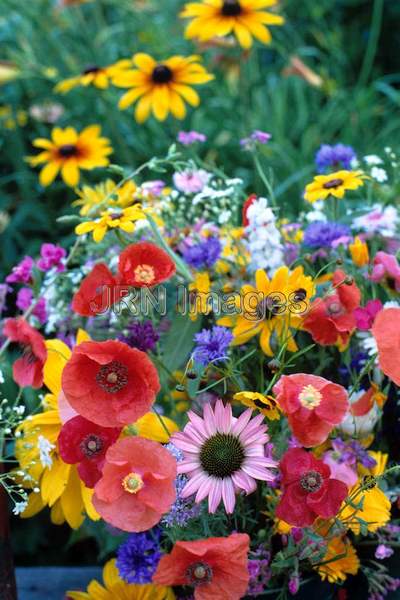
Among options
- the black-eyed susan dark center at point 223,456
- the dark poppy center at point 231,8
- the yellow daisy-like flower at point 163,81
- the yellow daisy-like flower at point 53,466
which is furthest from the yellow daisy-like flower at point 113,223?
the dark poppy center at point 231,8

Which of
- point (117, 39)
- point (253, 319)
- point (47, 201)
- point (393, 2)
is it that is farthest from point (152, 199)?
point (393, 2)

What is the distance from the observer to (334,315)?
807mm

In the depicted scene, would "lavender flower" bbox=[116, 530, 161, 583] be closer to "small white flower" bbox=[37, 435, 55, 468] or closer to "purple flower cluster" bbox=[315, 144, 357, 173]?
"small white flower" bbox=[37, 435, 55, 468]

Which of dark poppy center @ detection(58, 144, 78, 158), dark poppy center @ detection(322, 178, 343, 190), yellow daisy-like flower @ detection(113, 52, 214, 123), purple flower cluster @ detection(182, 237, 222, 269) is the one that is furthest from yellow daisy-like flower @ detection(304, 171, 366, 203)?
dark poppy center @ detection(58, 144, 78, 158)

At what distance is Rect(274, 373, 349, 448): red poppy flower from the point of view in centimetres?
65

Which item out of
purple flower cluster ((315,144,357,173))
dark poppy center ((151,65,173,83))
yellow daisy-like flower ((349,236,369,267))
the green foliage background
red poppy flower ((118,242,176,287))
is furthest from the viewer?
the green foliage background

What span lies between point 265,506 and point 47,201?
49.0 inches

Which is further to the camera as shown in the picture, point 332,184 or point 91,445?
point 332,184

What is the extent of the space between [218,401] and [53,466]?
0.67 ft

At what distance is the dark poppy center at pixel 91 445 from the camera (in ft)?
2.36

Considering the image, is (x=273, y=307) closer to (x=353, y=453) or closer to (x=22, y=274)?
(x=353, y=453)

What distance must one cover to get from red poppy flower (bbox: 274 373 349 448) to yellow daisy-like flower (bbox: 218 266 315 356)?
104mm

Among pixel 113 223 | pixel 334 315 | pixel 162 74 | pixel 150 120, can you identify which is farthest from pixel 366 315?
pixel 150 120

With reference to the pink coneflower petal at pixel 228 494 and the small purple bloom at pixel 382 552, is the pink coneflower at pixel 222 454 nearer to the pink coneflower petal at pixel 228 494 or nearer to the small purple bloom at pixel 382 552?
the pink coneflower petal at pixel 228 494
